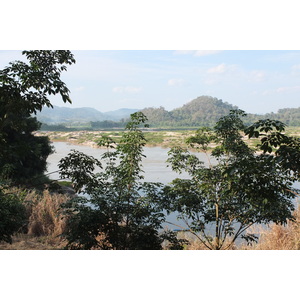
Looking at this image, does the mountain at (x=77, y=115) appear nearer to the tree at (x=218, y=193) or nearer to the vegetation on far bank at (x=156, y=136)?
the vegetation on far bank at (x=156, y=136)

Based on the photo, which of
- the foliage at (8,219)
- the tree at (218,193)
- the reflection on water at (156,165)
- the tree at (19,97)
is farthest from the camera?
the reflection on water at (156,165)

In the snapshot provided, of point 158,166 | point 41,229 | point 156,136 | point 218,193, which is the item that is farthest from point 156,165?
point 41,229

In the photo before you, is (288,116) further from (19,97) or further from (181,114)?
(19,97)

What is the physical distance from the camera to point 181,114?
13.8ft

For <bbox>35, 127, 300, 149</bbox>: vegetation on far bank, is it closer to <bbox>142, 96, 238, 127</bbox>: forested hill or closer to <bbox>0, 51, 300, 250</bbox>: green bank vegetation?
<bbox>142, 96, 238, 127</bbox>: forested hill

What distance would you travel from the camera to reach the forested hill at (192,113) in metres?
3.95

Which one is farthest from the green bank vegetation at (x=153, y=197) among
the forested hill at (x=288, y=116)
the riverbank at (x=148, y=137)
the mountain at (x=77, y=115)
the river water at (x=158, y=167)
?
the mountain at (x=77, y=115)

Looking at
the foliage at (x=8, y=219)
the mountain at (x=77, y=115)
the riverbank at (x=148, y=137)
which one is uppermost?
the mountain at (x=77, y=115)

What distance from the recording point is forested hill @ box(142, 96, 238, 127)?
3947 mm

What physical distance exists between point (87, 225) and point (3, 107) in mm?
1274

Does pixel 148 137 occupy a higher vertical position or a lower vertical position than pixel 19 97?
lower

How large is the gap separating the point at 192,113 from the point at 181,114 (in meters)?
→ 0.16
